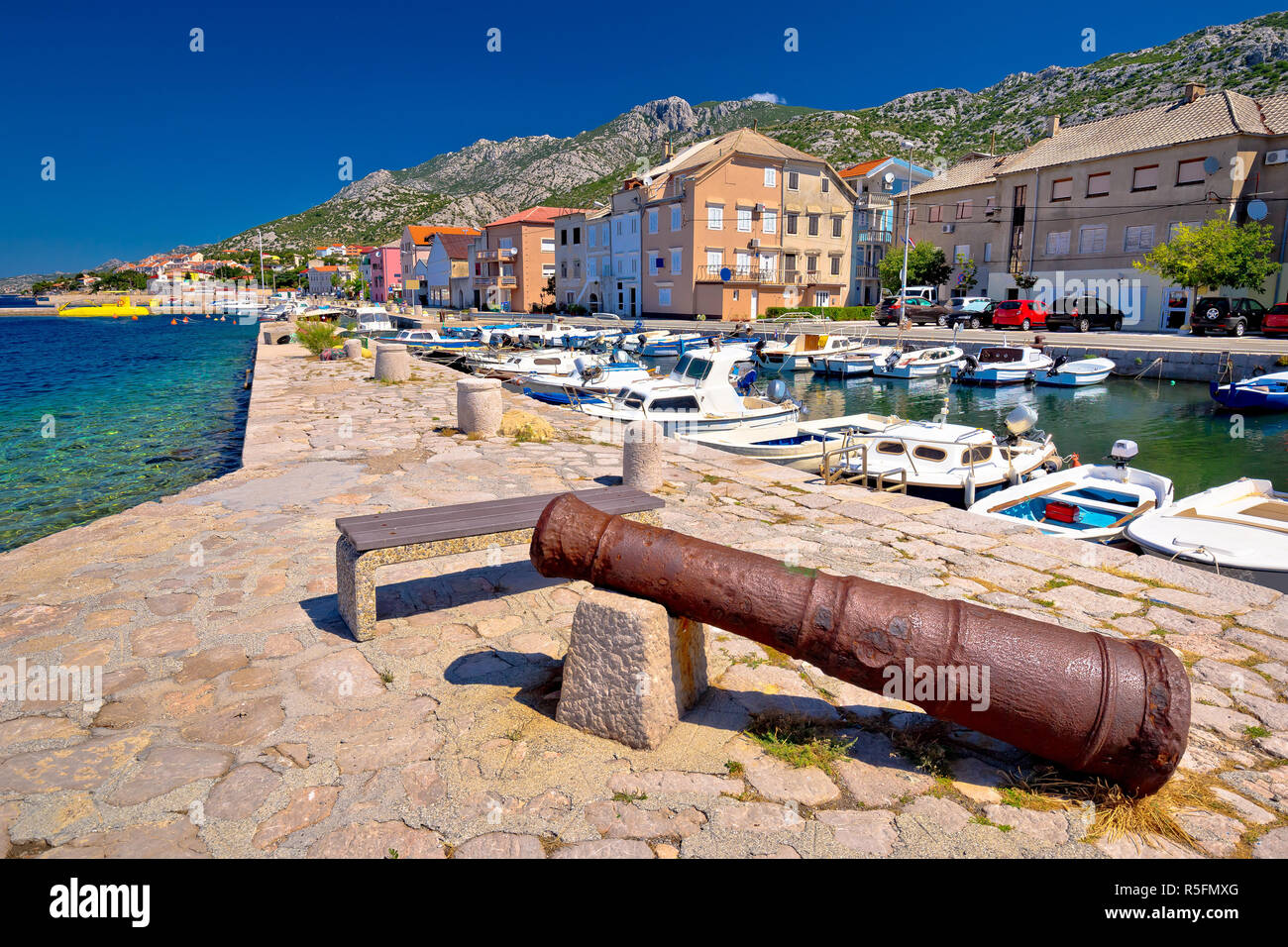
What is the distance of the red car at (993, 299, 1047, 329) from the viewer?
37781 mm

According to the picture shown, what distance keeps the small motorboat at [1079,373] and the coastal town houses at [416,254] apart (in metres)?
71.1

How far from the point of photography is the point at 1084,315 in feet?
131

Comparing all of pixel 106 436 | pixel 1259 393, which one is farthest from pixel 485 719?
pixel 1259 393

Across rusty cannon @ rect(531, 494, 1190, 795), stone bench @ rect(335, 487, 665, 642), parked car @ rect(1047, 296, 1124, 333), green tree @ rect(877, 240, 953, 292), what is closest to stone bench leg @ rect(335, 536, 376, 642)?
stone bench @ rect(335, 487, 665, 642)

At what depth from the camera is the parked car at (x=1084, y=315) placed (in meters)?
38.2

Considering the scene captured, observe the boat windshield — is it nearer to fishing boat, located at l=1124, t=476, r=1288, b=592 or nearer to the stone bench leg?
fishing boat, located at l=1124, t=476, r=1288, b=592

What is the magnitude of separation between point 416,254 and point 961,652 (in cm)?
9576

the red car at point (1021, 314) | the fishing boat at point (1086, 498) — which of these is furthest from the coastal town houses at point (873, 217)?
the fishing boat at point (1086, 498)

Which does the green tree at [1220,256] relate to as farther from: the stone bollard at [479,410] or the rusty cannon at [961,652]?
the rusty cannon at [961,652]

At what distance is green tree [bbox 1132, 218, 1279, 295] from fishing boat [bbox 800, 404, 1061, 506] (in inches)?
1072

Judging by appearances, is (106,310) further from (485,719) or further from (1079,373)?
(485,719)
